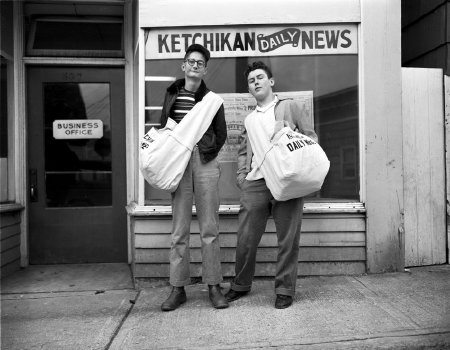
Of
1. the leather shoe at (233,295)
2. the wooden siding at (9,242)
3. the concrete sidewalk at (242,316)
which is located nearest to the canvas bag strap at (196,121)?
the leather shoe at (233,295)

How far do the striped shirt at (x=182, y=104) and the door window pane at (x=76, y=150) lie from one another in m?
1.90

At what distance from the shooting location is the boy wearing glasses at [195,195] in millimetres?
3770

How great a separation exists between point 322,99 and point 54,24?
3204 mm

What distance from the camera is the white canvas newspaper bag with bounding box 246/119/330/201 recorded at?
3455 mm

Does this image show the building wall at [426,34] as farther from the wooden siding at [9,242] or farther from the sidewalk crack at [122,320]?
the wooden siding at [9,242]

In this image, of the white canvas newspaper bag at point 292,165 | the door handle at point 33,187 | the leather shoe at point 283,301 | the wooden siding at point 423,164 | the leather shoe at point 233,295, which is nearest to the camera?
the white canvas newspaper bag at point 292,165

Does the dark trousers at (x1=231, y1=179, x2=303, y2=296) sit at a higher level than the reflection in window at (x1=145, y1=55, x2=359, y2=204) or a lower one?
lower

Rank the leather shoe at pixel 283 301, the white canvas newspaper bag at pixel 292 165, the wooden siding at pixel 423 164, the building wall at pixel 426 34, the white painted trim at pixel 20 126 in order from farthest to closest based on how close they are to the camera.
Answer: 1. the white painted trim at pixel 20 126
2. the building wall at pixel 426 34
3. the wooden siding at pixel 423 164
4. the leather shoe at pixel 283 301
5. the white canvas newspaper bag at pixel 292 165

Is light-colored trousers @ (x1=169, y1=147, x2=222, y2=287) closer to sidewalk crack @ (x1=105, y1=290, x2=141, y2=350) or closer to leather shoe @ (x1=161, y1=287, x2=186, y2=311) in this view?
leather shoe @ (x1=161, y1=287, x2=186, y2=311)

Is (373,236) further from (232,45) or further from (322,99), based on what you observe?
(232,45)

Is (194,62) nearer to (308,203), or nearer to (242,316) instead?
(308,203)

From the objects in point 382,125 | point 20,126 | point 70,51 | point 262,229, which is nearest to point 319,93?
point 382,125

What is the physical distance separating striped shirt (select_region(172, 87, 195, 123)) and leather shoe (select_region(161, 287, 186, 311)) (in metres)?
1.40

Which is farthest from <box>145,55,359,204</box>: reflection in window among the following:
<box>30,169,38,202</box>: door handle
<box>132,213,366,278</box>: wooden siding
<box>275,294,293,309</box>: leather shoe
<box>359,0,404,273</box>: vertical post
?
<box>30,169,38,202</box>: door handle
